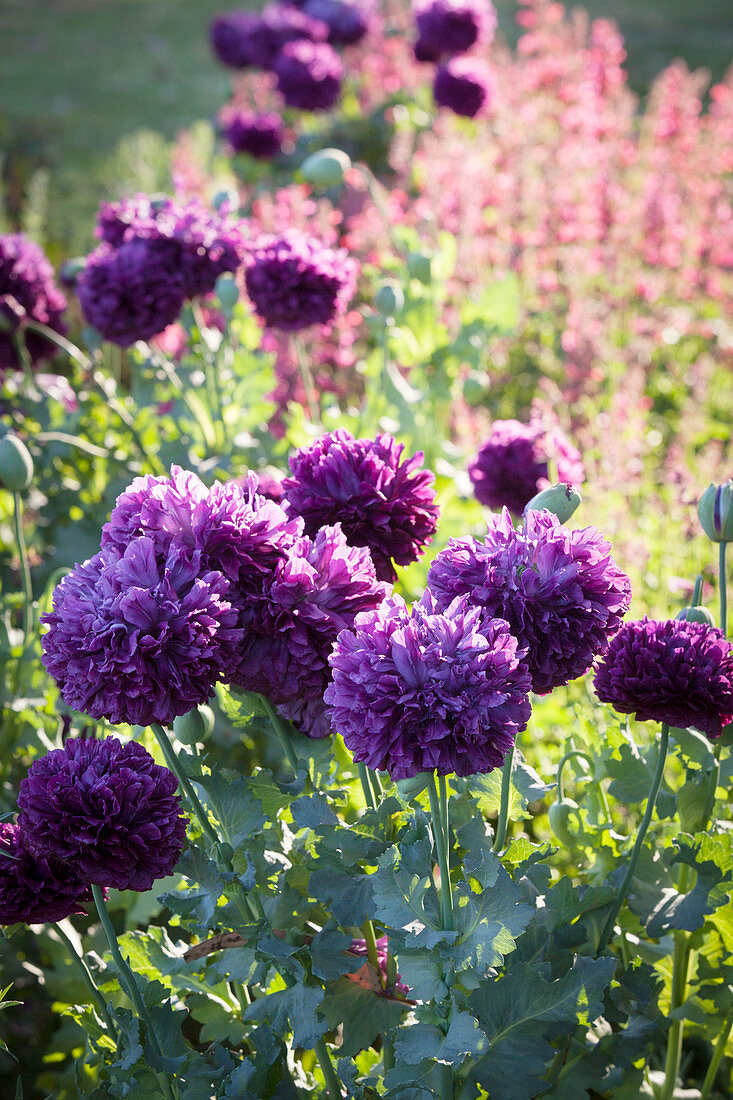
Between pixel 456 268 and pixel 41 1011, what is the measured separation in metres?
2.63

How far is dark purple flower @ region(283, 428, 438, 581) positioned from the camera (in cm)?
111

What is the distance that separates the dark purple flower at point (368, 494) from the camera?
111cm

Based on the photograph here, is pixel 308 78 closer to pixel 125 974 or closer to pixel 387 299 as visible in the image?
pixel 387 299

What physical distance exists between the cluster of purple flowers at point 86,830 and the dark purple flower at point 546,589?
14.0 inches

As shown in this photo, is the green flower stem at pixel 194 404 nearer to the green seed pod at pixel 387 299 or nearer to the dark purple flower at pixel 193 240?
the dark purple flower at pixel 193 240

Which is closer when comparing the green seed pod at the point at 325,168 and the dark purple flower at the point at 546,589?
the dark purple flower at the point at 546,589

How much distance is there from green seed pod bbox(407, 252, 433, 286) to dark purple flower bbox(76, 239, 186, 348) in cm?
63

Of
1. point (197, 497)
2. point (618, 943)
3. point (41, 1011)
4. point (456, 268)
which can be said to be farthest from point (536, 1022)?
point (456, 268)

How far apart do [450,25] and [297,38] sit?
1.04m

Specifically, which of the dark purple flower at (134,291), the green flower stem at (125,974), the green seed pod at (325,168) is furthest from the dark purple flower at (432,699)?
the green seed pod at (325,168)

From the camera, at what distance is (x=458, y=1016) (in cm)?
96

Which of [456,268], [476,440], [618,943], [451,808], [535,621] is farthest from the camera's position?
[456,268]

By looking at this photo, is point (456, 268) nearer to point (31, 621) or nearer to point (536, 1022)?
point (31, 621)

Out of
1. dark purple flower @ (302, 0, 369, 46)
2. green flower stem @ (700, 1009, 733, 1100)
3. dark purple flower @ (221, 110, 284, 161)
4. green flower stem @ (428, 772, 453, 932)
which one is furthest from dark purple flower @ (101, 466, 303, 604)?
dark purple flower @ (302, 0, 369, 46)
